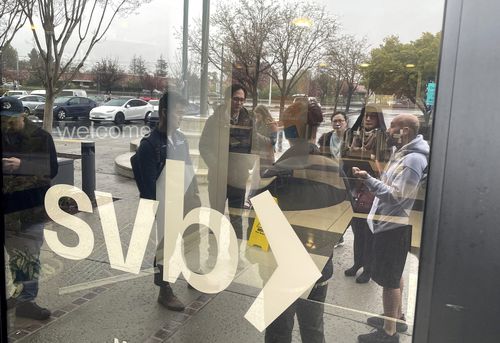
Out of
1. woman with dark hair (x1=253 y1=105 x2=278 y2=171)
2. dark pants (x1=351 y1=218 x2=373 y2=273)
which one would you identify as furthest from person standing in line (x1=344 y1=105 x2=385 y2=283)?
woman with dark hair (x1=253 y1=105 x2=278 y2=171)

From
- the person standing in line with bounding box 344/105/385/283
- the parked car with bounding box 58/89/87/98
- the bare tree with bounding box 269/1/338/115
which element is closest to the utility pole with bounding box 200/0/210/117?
the bare tree with bounding box 269/1/338/115

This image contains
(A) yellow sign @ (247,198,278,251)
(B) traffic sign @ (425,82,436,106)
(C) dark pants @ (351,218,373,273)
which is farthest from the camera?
(A) yellow sign @ (247,198,278,251)

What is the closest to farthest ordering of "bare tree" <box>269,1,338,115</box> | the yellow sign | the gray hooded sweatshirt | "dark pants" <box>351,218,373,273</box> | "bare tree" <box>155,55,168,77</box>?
the gray hooded sweatshirt < "dark pants" <box>351,218,373,273</box> < "bare tree" <box>269,1,338,115</box> < the yellow sign < "bare tree" <box>155,55,168,77</box>

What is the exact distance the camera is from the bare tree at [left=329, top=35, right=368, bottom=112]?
4.98 ft

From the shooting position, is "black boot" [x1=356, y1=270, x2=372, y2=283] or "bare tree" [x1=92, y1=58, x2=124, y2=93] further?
"bare tree" [x1=92, y1=58, x2=124, y2=93]

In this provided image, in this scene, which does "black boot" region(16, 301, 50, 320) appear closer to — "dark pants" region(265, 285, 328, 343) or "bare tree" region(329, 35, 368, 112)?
"dark pants" region(265, 285, 328, 343)

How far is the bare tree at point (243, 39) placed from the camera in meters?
1.79

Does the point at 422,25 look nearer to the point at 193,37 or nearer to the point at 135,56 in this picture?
the point at 135,56

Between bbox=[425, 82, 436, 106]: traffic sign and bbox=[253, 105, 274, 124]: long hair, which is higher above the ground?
bbox=[425, 82, 436, 106]: traffic sign

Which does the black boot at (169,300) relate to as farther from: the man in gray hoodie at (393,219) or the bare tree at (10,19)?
the bare tree at (10,19)

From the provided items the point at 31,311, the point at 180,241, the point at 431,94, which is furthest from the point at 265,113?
the point at 31,311

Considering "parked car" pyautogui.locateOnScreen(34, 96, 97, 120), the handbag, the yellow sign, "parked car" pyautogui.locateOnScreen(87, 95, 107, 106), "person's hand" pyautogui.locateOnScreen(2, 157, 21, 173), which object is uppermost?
"parked car" pyautogui.locateOnScreen(87, 95, 107, 106)

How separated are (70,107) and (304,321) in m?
1.26

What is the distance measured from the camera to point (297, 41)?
68.2 inches
